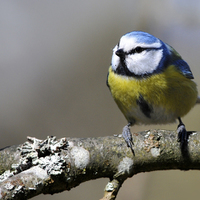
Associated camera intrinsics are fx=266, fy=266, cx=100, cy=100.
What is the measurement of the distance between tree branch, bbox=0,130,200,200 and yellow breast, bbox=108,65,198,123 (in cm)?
45

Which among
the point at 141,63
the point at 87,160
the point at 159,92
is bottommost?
the point at 87,160

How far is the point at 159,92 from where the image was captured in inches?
71.3

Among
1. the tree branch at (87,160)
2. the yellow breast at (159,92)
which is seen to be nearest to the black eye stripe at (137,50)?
the yellow breast at (159,92)

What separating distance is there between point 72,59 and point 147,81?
1.83 metres

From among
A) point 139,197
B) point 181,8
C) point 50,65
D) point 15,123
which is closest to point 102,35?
point 50,65

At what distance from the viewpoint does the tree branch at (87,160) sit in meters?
1.14

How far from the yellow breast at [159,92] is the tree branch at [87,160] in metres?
0.45

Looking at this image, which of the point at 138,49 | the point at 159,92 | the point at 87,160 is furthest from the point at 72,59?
the point at 87,160

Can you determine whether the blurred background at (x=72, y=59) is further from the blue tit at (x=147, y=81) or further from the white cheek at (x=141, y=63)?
the white cheek at (x=141, y=63)

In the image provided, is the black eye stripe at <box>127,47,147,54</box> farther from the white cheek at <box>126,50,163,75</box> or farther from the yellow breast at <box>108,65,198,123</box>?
the yellow breast at <box>108,65,198,123</box>

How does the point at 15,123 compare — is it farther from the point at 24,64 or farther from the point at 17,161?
the point at 17,161

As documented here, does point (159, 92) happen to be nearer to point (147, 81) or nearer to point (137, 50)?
point (147, 81)

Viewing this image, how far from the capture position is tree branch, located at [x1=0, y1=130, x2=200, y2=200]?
3.75ft

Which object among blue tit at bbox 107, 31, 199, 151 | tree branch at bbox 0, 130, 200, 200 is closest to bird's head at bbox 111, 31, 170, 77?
blue tit at bbox 107, 31, 199, 151
